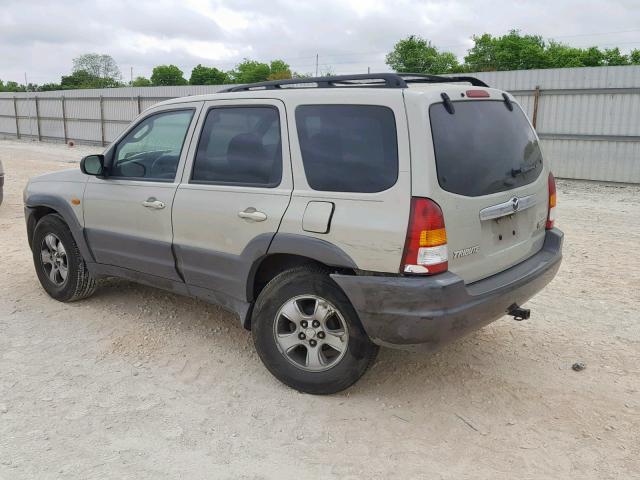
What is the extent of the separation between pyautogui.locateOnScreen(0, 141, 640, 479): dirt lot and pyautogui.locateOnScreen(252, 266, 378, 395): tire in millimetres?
154

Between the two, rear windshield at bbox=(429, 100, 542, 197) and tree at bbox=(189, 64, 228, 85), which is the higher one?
tree at bbox=(189, 64, 228, 85)

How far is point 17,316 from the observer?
4.97 m

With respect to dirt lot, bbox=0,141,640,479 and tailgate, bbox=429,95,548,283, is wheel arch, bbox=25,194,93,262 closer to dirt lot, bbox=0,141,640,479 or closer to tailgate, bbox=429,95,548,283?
dirt lot, bbox=0,141,640,479

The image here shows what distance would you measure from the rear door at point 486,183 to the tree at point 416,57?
4185cm

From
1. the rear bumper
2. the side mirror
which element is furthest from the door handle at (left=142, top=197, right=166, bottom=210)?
the rear bumper

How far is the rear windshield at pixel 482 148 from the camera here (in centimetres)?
319

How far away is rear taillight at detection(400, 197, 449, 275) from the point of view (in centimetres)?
306

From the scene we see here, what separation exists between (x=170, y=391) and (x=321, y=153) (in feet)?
5.74

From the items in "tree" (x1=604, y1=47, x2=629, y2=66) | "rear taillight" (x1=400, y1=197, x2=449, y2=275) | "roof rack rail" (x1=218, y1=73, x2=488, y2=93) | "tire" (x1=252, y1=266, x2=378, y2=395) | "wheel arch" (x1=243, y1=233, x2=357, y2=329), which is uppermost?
"tree" (x1=604, y1=47, x2=629, y2=66)

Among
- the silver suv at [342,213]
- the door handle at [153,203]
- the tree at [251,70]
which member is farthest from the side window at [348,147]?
the tree at [251,70]

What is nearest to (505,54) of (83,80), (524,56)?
(524,56)

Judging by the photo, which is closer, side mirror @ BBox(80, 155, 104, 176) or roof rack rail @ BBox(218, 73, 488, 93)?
roof rack rail @ BBox(218, 73, 488, 93)

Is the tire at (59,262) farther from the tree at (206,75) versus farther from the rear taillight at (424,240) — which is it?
the tree at (206,75)

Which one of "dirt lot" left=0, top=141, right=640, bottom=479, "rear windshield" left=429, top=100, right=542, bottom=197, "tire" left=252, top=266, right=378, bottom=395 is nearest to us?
"dirt lot" left=0, top=141, right=640, bottom=479
